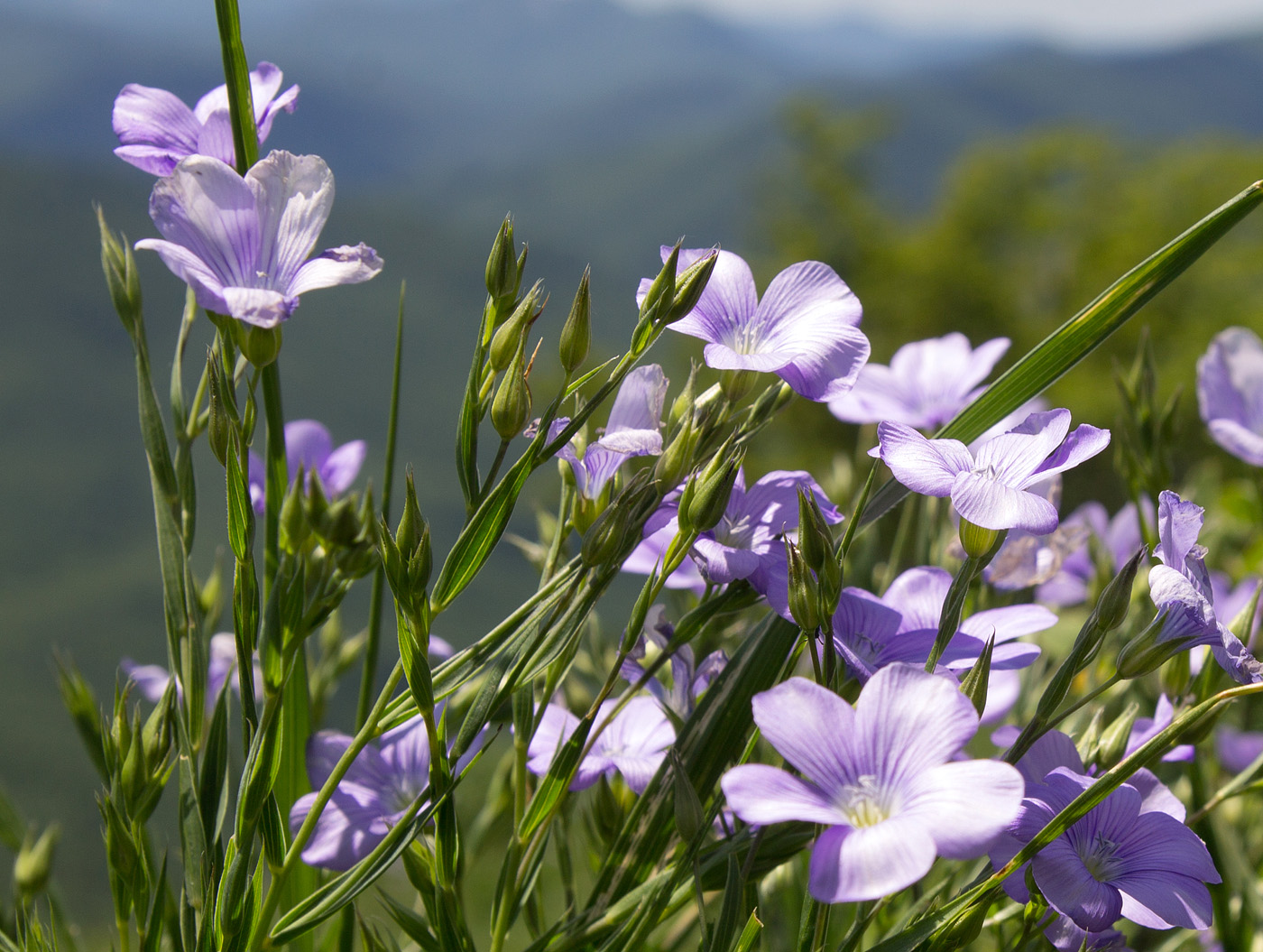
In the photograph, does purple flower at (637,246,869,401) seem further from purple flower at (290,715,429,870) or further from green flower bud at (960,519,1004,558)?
purple flower at (290,715,429,870)

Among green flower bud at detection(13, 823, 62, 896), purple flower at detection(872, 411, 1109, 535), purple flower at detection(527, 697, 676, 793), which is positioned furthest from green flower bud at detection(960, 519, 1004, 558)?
green flower bud at detection(13, 823, 62, 896)

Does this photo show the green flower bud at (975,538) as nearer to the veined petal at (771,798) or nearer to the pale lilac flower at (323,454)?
the veined petal at (771,798)

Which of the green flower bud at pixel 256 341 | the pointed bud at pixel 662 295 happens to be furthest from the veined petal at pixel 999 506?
the green flower bud at pixel 256 341

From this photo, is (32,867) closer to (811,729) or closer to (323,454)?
(323,454)

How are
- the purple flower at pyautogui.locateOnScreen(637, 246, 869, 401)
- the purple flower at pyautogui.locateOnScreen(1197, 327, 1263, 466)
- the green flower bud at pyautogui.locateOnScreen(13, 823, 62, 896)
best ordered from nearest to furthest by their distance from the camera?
the purple flower at pyautogui.locateOnScreen(637, 246, 869, 401) < the green flower bud at pyautogui.locateOnScreen(13, 823, 62, 896) < the purple flower at pyautogui.locateOnScreen(1197, 327, 1263, 466)

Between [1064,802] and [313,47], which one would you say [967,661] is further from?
[313,47]

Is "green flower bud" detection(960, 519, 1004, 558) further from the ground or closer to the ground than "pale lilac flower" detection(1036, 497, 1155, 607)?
further from the ground

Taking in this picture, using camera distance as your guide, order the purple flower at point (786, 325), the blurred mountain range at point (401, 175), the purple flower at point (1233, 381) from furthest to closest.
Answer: the blurred mountain range at point (401, 175)
the purple flower at point (1233, 381)
the purple flower at point (786, 325)
